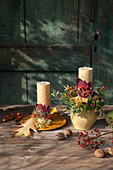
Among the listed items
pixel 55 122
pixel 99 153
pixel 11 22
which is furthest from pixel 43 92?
pixel 11 22

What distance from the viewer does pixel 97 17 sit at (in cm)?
281

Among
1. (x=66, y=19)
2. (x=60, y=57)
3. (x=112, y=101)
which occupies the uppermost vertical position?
(x=66, y=19)

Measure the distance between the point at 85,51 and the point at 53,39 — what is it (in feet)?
1.49

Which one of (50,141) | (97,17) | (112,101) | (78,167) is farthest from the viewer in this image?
(112,101)

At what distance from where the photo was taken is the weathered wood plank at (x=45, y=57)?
9.43ft

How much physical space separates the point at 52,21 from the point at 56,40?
25cm

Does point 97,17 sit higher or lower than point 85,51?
higher

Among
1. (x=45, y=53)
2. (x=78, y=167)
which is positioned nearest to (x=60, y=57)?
(x=45, y=53)

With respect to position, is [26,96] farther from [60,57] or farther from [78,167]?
[78,167]

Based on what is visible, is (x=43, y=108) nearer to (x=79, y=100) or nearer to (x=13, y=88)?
(x=79, y=100)

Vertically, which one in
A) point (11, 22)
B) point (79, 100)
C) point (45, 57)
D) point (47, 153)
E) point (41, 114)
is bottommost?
point (47, 153)

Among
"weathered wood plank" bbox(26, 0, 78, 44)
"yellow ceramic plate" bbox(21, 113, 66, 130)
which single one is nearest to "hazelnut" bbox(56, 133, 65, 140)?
"yellow ceramic plate" bbox(21, 113, 66, 130)

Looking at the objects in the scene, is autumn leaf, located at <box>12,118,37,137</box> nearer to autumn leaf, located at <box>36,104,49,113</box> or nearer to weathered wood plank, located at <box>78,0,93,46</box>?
autumn leaf, located at <box>36,104,49,113</box>

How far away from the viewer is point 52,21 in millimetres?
2834
